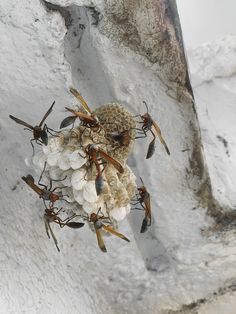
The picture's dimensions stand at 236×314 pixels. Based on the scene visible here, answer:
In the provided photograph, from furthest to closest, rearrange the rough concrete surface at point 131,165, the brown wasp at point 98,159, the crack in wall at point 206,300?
the crack in wall at point 206,300 → the rough concrete surface at point 131,165 → the brown wasp at point 98,159

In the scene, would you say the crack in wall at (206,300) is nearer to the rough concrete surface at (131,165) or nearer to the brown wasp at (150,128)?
the rough concrete surface at (131,165)

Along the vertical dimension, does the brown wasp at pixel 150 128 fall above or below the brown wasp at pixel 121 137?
below

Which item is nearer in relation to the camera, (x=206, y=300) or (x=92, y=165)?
(x=92, y=165)

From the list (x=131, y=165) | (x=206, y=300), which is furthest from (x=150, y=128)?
(x=206, y=300)

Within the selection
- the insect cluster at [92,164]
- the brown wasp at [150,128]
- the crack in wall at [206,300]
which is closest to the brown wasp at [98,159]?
the insect cluster at [92,164]

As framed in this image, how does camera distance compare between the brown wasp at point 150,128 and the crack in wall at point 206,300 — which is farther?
the crack in wall at point 206,300

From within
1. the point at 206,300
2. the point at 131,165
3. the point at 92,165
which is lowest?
the point at 206,300

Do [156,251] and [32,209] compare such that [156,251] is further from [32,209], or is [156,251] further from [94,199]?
[94,199]

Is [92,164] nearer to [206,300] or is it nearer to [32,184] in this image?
[32,184]

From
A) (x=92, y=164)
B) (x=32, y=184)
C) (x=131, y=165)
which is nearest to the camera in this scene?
(x=92, y=164)
